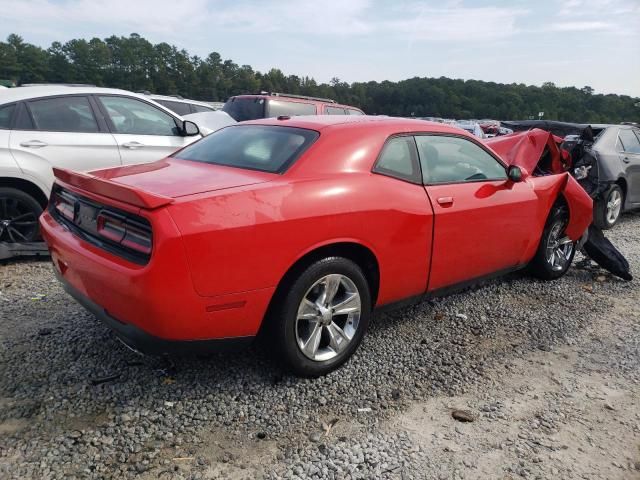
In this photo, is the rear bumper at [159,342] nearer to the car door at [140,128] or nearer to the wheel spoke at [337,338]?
the wheel spoke at [337,338]

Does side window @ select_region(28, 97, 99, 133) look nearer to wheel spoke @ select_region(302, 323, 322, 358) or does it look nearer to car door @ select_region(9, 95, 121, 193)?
car door @ select_region(9, 95, 121, 193)

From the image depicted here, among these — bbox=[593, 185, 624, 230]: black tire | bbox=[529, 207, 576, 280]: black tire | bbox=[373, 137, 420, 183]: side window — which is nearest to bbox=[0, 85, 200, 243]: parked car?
bbox=[373, 137, 420, 183]: side window

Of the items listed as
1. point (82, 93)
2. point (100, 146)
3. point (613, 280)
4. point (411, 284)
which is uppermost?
point (82, 93)

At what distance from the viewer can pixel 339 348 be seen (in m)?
3.11

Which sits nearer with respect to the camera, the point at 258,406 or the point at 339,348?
the point at 258,406

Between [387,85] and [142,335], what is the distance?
7062cm

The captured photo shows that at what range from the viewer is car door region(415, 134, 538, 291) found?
3.54 metres

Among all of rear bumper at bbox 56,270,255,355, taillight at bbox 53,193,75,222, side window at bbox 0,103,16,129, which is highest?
side window at bbox 0,103,16,129

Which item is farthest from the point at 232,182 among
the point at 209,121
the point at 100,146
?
the point at 209,121

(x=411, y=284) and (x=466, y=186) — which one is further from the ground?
(x=466, y=186)

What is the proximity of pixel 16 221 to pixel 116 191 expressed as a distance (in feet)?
9.89

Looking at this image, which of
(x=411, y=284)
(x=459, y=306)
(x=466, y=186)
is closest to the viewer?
(x=411, y=284)

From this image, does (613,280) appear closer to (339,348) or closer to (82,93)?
(339,348)

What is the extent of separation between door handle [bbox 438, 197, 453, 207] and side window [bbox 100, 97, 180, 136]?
12.2ft
